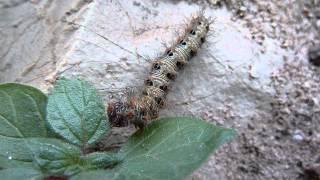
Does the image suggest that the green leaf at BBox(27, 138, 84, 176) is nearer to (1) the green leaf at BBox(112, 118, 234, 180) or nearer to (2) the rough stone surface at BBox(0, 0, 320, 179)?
(1) the green leaf at BBox(112, 118, 234, 180)

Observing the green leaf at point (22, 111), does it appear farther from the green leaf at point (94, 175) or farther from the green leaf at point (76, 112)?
the green leaf at point (94, 175)

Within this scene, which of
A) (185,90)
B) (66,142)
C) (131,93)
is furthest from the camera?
(185,90)

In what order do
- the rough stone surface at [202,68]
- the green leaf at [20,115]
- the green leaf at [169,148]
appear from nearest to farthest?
1. the green leaf at [169,148]
2. the green leaf at [20,115]
3. the rough stone surface at [202,68]

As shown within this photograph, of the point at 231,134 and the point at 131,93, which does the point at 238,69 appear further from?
the point at 231,134

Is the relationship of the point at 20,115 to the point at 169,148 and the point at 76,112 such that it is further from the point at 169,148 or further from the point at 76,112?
the point at 169,148

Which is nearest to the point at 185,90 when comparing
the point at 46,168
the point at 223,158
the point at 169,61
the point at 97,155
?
the point at 169,61

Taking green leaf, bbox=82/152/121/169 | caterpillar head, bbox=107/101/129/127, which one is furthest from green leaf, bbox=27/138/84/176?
caterpillar head, bbox=107/101/129/127

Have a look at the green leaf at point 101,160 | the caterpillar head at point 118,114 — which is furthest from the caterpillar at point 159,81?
the green leaf at point 101,160
